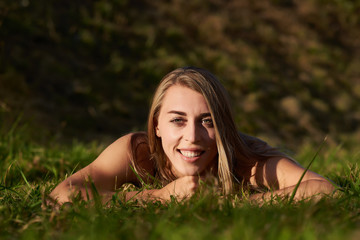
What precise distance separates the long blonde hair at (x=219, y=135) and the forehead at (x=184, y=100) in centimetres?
4

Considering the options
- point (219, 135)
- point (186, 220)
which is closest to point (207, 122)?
point (219, 135)

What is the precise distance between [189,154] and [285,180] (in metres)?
0.65

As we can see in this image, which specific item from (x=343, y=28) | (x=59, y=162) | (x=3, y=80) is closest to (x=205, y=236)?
(x=59, y=162)

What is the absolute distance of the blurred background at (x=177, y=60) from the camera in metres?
7.00

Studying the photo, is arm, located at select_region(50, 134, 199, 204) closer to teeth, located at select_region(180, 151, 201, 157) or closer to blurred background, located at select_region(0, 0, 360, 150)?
teeth, located at select_region(180, 151, 201, 157)

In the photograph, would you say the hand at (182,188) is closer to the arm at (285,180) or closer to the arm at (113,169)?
the arm at (113,169)

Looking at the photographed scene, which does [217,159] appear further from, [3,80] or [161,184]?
[3,80]

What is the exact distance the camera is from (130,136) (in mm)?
2906

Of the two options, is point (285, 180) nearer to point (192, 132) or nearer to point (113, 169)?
point (192, 132)

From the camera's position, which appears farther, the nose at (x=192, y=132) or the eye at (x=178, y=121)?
the eye at (x=178, y=121)

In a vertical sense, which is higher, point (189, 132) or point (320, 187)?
point (189, 132)

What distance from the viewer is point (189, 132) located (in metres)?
2.42

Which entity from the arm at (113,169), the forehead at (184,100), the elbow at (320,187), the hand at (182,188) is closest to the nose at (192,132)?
the forehead at (184,100)

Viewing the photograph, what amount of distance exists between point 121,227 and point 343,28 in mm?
12500
